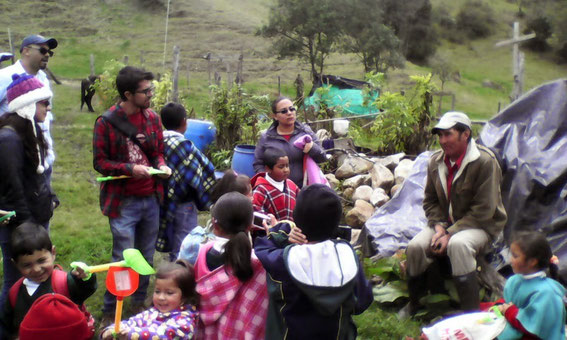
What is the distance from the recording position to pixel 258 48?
31562 millimetres

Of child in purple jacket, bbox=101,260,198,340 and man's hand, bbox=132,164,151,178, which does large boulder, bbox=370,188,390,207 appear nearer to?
man's hand, bbox=132,164,151,178

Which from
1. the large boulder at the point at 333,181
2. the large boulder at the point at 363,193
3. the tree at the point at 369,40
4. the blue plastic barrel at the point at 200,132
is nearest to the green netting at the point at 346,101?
the blue plastic barrel at the point at 200,132

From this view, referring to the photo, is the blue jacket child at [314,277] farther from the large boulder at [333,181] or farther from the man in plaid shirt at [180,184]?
the large boulder at [333,181]

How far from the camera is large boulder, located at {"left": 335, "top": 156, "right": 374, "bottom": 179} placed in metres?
7.41

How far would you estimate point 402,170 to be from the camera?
6938mm

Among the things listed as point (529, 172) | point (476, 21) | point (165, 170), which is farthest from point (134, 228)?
point (476, 21)

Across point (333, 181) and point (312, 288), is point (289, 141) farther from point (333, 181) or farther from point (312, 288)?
point (312, 288)

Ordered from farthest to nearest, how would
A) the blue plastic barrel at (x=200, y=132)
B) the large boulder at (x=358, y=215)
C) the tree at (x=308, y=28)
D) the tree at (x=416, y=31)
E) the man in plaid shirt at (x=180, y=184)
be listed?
1. the tree at (x=416, y=31)
2. the tree at (x=308, y=28)
3. the blue plastic barrel at (x=200, y=132)
4. the large boulder at (x=358, y=215)
5. the man in plaid shirt at (x=180, y=184)

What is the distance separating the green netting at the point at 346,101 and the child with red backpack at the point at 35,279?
20.4ft

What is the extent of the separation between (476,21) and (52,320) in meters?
38.7

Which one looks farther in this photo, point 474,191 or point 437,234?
point 437,234

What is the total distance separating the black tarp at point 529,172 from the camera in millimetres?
4445

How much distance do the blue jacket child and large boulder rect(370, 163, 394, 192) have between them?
4.24m

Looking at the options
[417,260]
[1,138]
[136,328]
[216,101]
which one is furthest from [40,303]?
[216,101]
